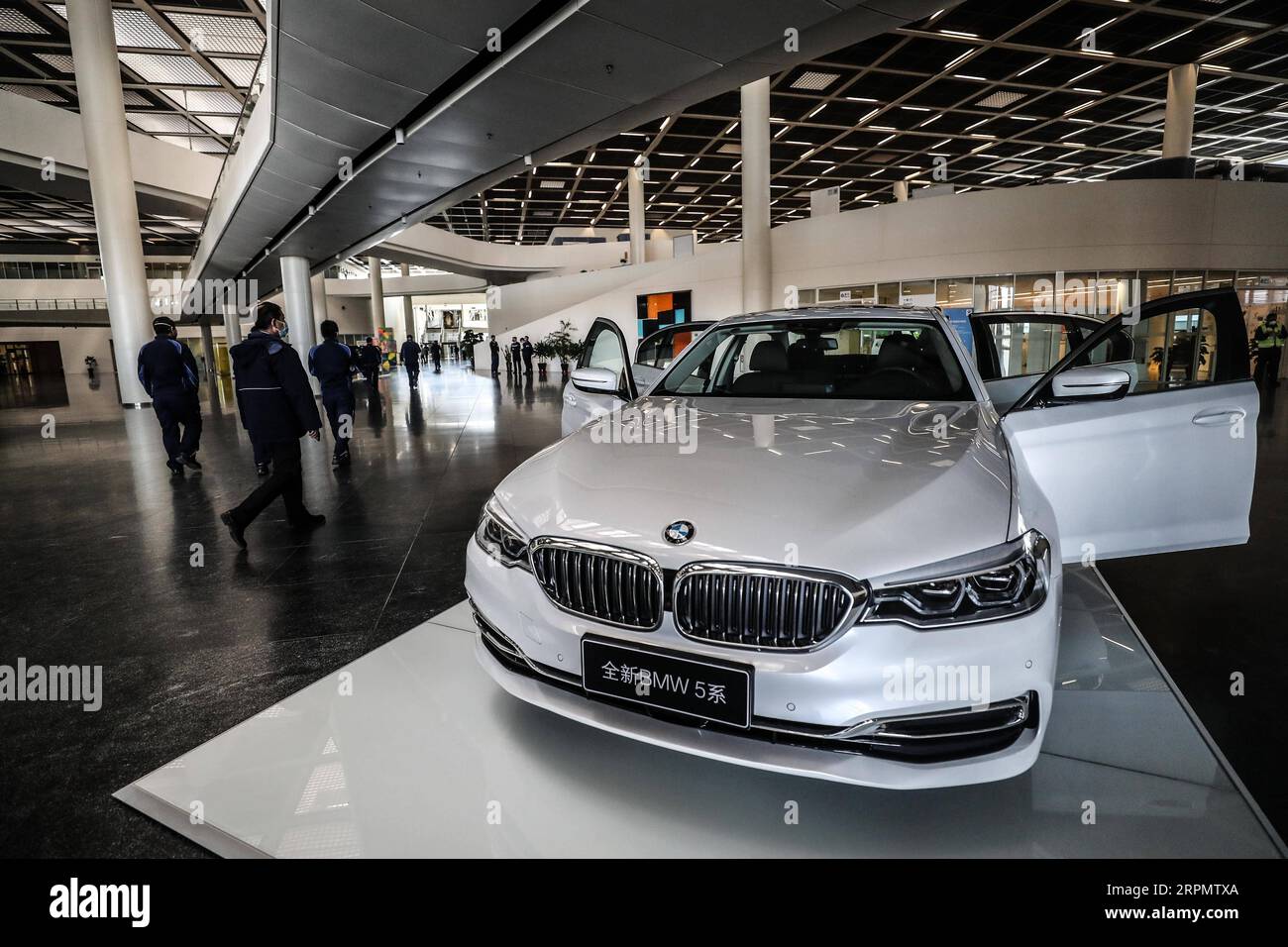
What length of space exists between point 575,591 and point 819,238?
53.7 feet

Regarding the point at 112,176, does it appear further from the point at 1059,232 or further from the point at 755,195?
the point at 1059,232

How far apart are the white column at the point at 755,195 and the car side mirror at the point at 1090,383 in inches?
561

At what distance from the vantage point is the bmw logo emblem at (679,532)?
1647 millimetres

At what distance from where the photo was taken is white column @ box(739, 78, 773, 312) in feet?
49.7

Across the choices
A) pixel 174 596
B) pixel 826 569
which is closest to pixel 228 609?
pixel 174 596

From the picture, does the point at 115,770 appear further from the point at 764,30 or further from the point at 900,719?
the point at 764,30

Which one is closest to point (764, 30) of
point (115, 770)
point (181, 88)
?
point (115, 770)

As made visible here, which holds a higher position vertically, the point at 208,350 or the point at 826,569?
the point at 208,350

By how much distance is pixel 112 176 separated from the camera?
13672 millimetres

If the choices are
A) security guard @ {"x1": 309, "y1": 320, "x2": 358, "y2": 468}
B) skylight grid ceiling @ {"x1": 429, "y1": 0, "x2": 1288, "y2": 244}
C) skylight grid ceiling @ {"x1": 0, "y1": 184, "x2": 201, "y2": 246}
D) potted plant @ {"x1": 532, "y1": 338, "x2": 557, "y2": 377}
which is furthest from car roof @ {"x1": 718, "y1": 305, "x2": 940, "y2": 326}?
skylight grid ceiling @ {"x1": 0, "y1": 184, "x2": 201, "y2": 246}

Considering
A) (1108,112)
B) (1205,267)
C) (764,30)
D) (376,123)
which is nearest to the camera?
(764,30)

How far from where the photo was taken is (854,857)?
1644 millimetres

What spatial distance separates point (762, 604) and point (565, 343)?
23.6m

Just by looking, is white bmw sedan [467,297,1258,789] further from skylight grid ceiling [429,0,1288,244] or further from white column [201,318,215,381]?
white column [201,318,215,381]
